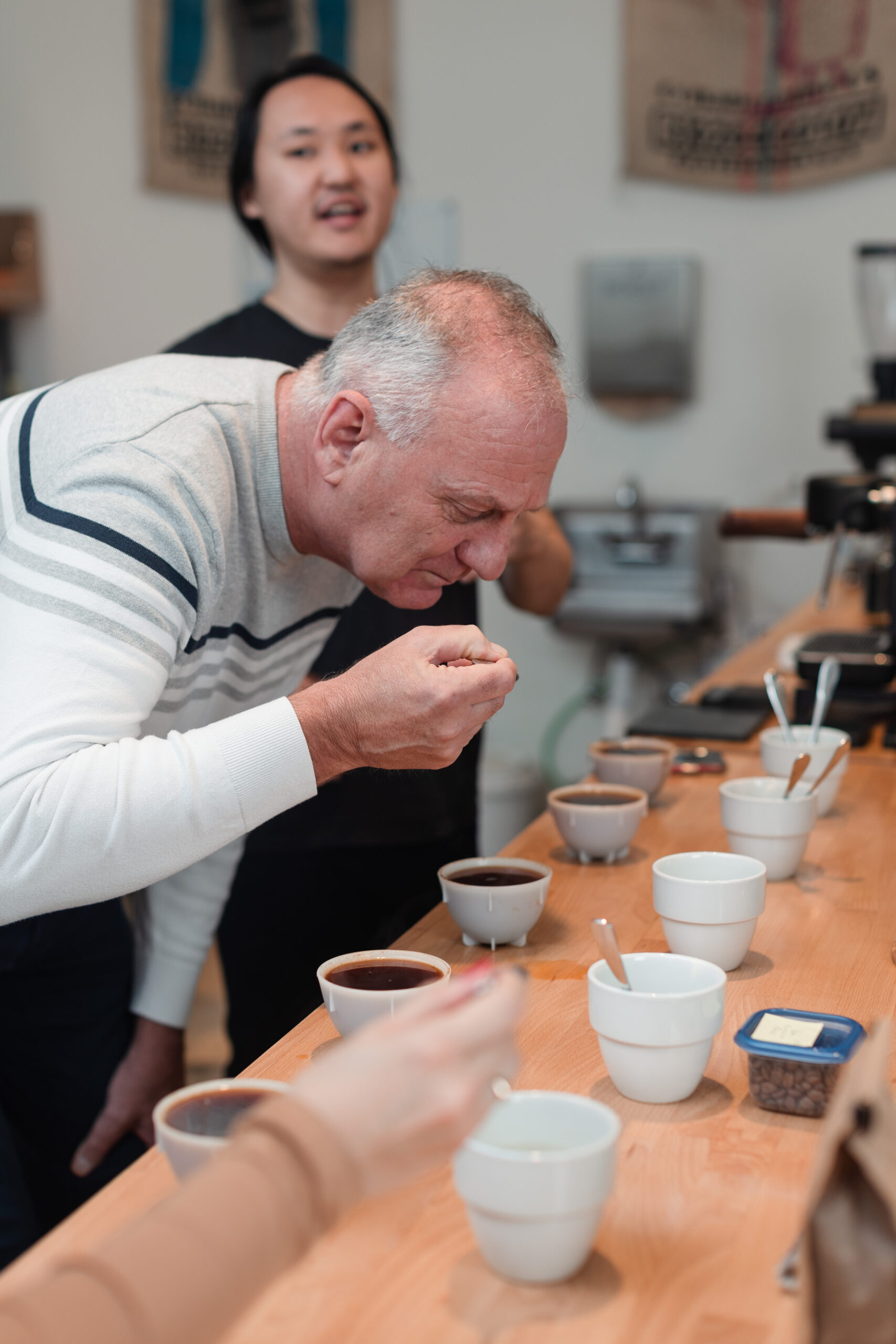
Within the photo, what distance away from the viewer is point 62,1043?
5.30ft

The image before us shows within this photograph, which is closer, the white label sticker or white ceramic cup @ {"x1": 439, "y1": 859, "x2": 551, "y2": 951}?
the white label sticker

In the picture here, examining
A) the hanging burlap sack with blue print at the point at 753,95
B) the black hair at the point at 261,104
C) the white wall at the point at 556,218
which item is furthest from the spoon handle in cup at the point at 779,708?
the hanging burlap sack with blue print at the point at 753,95

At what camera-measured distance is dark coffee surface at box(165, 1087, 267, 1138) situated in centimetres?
88

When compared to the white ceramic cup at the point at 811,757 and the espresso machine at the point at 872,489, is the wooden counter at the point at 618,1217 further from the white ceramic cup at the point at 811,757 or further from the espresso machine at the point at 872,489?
the espresso machine at the point at 872,489

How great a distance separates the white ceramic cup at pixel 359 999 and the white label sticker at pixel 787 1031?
10.6 inches

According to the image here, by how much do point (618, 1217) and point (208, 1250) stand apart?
1.19 feet

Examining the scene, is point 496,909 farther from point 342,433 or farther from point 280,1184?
point 280,1184

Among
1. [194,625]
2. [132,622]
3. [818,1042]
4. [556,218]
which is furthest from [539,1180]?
[556,218]

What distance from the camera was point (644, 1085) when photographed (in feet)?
3.30

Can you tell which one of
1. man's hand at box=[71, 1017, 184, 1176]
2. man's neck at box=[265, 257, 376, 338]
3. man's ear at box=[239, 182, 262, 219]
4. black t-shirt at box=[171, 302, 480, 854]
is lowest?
man's hand at box=[71, 1017, 184, 1176]

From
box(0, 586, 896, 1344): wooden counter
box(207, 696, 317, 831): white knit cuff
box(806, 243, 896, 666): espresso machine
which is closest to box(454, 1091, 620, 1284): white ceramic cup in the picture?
box(0, 586, 896, 1344): wooden counter

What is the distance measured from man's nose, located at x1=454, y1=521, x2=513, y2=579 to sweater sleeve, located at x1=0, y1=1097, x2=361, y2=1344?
2.98 ft

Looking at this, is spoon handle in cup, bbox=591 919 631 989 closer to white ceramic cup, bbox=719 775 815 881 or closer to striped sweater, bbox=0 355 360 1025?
striped sweater, bbox=0 355 360 1025

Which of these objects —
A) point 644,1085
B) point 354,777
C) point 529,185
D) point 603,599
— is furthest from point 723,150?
point 644,1085
